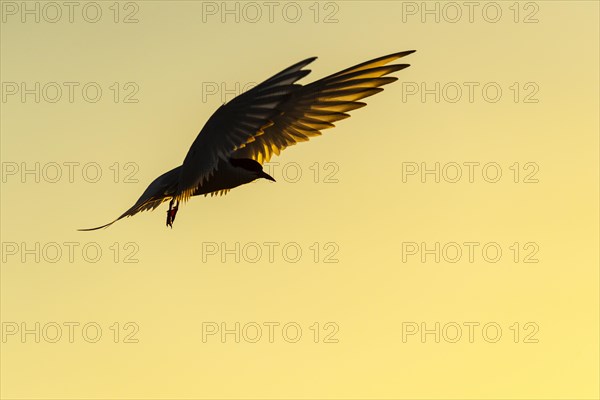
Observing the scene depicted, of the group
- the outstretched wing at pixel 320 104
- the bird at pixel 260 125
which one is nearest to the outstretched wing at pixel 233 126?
the bird at pixel 260 125

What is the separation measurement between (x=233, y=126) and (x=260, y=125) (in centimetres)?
35

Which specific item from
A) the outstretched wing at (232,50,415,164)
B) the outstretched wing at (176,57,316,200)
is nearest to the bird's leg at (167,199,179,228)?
Result: the outstretched wing at (176,57,316,200)

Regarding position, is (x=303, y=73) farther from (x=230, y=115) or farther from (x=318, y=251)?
(x=318, y=251)

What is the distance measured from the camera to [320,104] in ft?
36.2

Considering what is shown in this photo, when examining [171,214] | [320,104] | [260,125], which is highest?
[320,104]

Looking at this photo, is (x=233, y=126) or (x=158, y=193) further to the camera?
(x=158, y=193)

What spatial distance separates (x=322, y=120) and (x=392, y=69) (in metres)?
1.36

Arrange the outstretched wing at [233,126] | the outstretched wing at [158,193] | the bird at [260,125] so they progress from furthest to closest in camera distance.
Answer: the outstretched wing at [158,193], the bird at [260,125], the outstretched wing at [233,126]

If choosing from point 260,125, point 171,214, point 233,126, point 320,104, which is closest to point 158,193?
point 171,214

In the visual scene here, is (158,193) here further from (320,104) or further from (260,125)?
(320,104)

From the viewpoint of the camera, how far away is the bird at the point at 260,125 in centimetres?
905

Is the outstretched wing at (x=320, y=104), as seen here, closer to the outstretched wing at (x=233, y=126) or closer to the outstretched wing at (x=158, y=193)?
the outstretched wing at (x=233, y=126)

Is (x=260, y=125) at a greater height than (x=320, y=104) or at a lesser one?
lesser

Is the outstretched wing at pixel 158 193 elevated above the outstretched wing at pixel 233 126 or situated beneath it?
situated beneath
